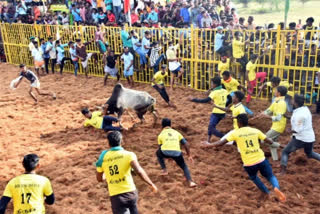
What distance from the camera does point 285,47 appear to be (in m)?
10.4

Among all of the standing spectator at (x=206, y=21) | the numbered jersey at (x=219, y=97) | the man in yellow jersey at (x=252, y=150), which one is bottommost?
the man in yellow jersey at (x=252, y=150)

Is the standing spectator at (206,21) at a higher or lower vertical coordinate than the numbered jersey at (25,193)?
higher

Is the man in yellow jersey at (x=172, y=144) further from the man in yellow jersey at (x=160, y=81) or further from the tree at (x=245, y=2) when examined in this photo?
the tree at (x=245, y=2)

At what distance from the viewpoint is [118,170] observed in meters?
4.30

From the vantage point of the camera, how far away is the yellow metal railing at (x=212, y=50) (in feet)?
33.2

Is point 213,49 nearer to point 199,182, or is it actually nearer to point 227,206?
point 199,182

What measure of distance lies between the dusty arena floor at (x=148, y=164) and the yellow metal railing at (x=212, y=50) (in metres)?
1.07

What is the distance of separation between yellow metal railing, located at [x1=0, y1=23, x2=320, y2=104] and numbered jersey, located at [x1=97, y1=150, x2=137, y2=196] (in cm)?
732

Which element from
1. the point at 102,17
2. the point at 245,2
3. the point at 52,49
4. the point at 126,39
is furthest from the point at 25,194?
the point at 245,2

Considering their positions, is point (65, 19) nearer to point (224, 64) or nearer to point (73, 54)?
point (73, 54)

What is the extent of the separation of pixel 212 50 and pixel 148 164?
20.5ft

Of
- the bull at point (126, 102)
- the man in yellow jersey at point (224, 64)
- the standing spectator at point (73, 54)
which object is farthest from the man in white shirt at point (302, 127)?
the standing spectator at point (73, 54)

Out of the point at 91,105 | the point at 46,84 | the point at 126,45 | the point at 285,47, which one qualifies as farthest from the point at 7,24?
the point at 285,47

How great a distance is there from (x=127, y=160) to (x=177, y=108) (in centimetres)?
655
